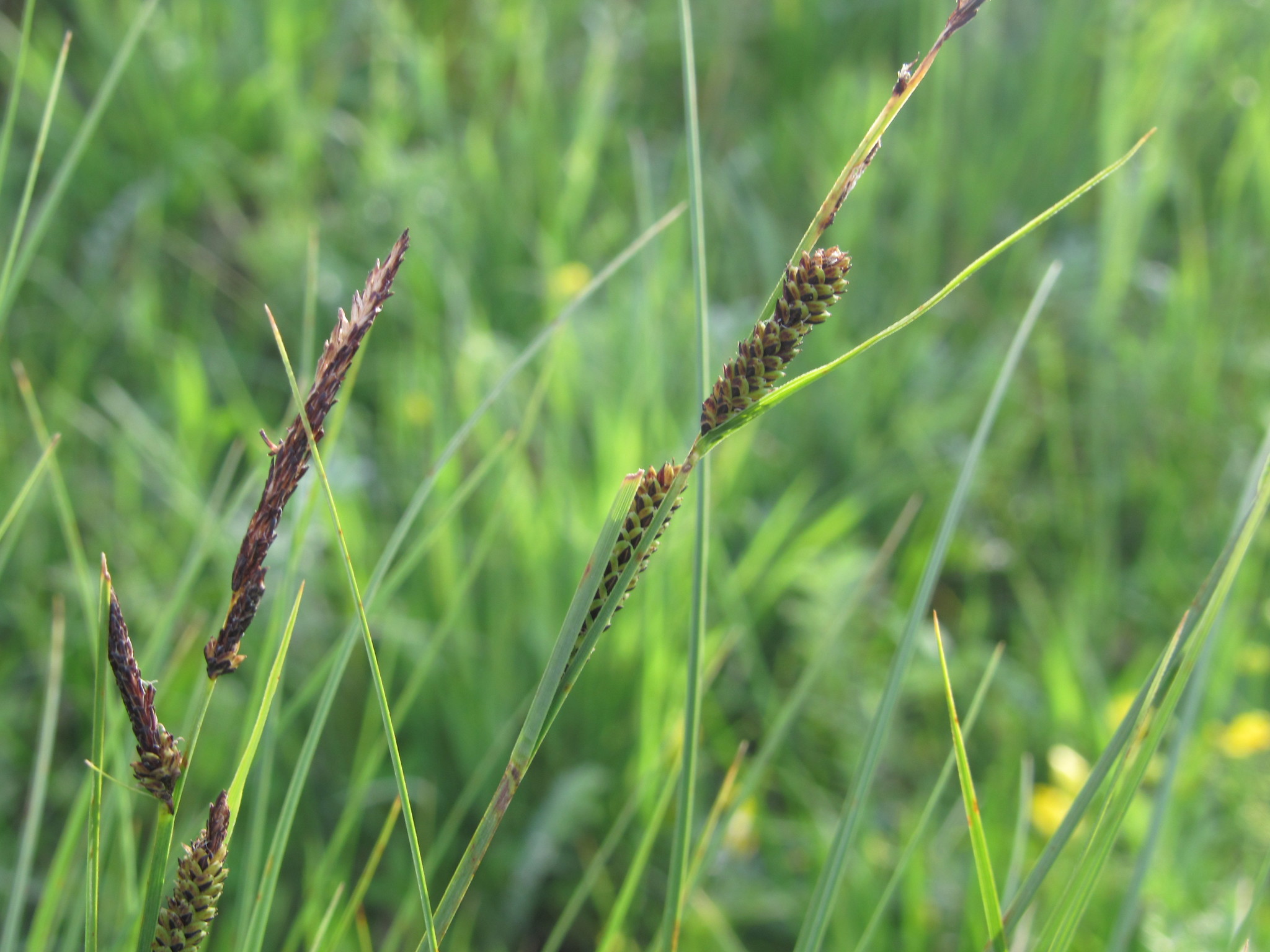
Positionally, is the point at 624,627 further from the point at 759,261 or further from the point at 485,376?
the point at 759,261

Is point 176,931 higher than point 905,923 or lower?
higher

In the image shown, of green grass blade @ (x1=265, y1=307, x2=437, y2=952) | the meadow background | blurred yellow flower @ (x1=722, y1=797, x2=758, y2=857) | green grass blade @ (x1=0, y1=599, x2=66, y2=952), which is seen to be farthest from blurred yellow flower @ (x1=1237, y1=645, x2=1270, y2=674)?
green grass blade @ (x1=0, y1=599, x2=66, y2=952)

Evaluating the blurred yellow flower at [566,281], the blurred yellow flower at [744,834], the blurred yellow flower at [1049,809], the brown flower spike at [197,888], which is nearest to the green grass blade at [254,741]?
the brown flower spike at [197,888]

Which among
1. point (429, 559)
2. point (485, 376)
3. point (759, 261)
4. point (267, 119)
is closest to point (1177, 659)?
point (429, 559)

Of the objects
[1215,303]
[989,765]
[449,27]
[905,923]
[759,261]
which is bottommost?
[905,923]

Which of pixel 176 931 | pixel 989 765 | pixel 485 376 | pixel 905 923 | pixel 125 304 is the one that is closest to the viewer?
pixel 176 931

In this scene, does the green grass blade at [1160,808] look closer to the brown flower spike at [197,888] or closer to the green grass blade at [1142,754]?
the green grass blade at [1142,754]

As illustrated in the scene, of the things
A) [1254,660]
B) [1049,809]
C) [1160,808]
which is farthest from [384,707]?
[1254,660]
